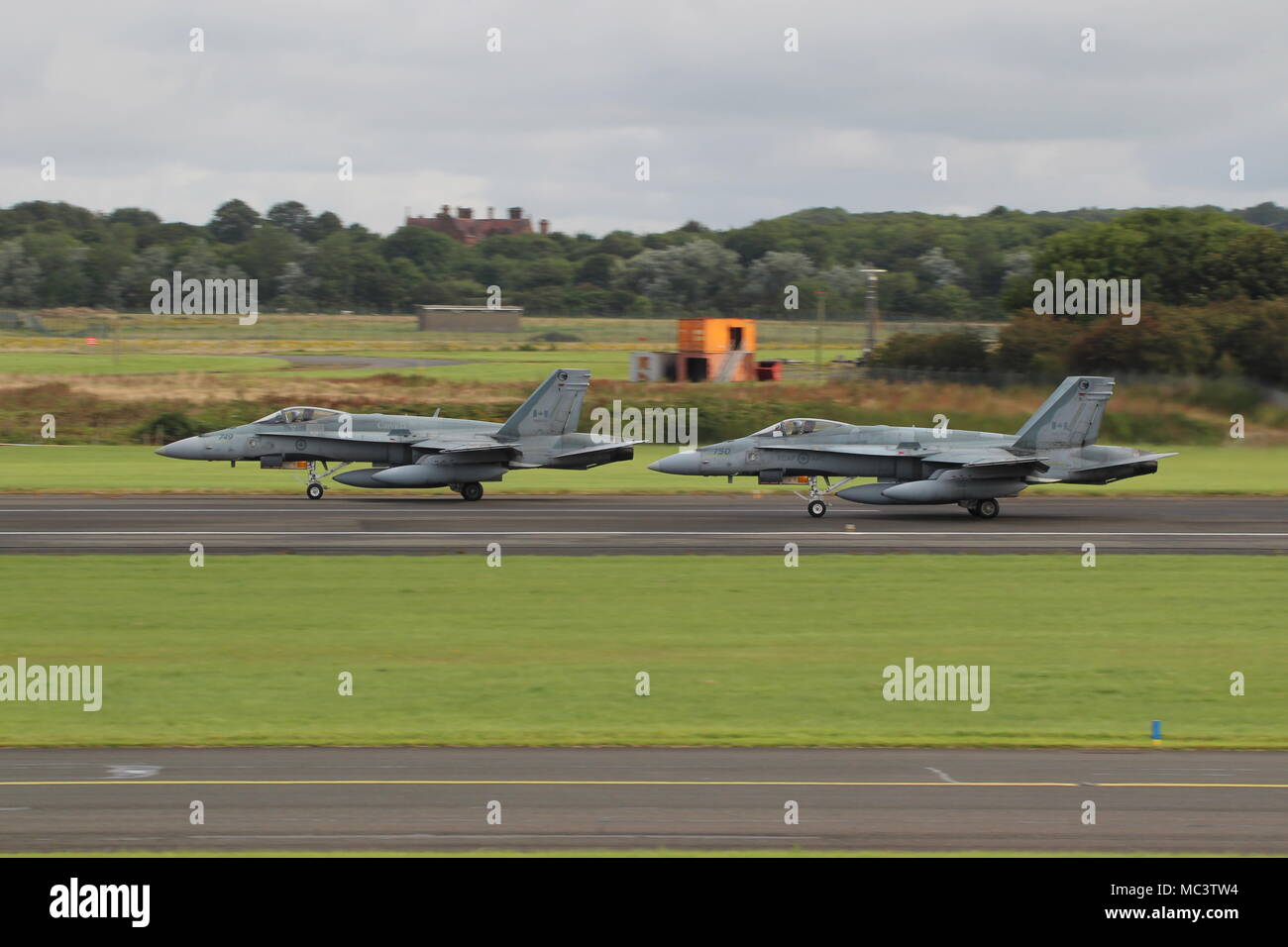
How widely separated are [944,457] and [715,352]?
44.2 metres

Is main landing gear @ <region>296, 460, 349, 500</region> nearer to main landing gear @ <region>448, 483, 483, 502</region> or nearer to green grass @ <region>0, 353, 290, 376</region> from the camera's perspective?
main landing gear @ <region>448, 483, 483, 502</region>

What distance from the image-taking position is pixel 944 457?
38625mm

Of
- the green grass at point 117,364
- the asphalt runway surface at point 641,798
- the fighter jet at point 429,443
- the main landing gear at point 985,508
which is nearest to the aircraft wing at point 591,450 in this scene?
the fighter jet at point 429,443

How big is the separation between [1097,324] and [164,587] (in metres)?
50.0

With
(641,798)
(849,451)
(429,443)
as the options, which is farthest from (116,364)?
(641,798)

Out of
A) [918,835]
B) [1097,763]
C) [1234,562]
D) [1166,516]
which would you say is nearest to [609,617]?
[1097,763]

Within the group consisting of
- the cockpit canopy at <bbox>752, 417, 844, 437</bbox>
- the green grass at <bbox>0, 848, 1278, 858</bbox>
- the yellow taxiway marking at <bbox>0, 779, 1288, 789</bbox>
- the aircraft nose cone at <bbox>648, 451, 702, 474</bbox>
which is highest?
the cockpit canopy at <bbox>752, 417, 844, 437</bbox>

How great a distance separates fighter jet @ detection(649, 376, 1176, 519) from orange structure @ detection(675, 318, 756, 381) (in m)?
42.6

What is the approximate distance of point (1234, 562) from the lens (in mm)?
31078

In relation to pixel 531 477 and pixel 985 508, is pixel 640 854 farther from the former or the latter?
pixel 531 477

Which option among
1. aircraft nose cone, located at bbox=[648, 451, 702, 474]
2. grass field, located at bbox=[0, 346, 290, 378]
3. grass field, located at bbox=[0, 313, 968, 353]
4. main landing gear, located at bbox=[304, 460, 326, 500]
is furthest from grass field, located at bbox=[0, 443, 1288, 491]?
grass field, located at bbox=[0, 313, 968, 353]

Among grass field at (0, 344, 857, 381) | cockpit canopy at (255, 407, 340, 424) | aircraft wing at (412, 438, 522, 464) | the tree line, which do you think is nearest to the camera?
aircraft wing at (412, 438, 522, 464)

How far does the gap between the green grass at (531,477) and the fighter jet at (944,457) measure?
754cm

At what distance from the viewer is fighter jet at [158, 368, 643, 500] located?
41.8 m
